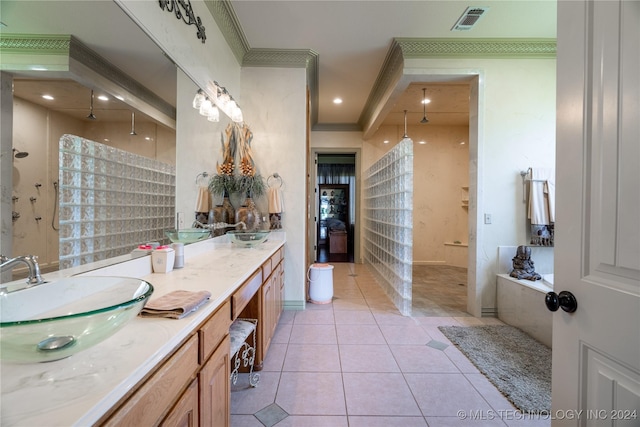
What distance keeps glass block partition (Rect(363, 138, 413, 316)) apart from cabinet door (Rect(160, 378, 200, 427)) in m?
2.44

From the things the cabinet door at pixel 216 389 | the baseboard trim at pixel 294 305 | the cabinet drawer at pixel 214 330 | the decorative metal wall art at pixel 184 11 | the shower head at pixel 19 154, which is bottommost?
the baseboard trim at pixel 294 305

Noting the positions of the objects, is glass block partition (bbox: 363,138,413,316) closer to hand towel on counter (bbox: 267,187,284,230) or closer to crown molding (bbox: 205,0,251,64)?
hand towel on counter (bbox: 267,187,284,230)

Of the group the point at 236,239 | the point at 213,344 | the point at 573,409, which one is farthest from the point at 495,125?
the point at 213,344

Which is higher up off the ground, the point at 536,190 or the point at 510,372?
the point at 536,190

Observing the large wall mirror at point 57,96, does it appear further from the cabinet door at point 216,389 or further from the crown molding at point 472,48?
the crown molding at point 472,48

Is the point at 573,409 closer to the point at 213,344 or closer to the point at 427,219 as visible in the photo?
the point at 213,344

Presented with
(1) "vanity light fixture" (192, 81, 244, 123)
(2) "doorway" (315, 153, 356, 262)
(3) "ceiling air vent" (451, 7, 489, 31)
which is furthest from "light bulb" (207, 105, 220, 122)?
(2) "doorway" (315, 153, 356, 262)

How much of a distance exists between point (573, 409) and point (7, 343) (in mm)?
1435

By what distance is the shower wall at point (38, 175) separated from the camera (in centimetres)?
81

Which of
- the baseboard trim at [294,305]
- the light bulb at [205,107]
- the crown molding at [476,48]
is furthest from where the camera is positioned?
the baseboard trim at [294,305]

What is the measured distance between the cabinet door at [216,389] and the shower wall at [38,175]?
675 millimetres

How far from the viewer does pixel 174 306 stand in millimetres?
838

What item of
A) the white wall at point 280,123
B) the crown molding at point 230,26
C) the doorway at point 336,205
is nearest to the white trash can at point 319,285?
the white wall at point 280,123

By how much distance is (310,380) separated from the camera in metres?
1.76
